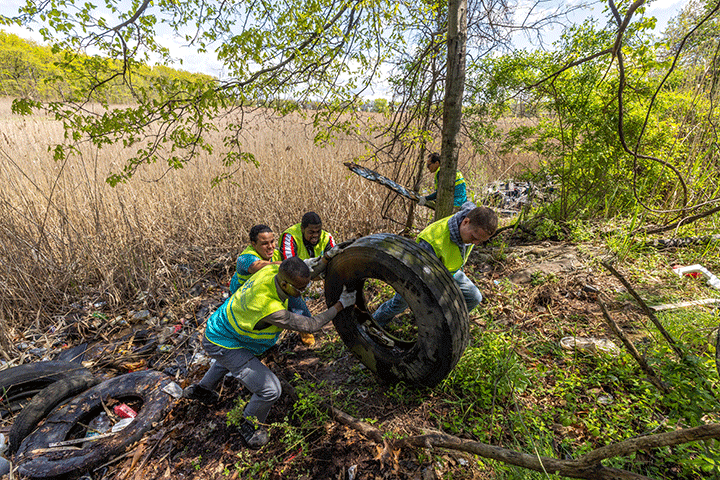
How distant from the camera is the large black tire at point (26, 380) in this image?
8.79 feet

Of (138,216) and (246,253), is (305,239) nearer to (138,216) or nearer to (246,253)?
(246,253)

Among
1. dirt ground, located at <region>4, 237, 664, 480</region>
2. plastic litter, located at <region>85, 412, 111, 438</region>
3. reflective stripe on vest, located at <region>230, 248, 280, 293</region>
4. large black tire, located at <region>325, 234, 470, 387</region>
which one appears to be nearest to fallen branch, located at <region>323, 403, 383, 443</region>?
dirt ground, located at <region>4, 237, 664, 480</region>

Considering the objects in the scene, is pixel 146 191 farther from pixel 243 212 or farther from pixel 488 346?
pixel 488 346

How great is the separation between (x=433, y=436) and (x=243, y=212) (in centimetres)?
466

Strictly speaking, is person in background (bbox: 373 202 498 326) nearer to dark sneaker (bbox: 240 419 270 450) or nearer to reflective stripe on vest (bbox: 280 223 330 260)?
reflective stripe on vest (bbox: 280 223 330 260)

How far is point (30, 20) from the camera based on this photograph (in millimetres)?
2377

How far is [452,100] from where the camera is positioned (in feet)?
9.86

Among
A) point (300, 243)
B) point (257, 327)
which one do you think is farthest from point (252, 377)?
point (300, 243)

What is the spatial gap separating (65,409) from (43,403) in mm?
169

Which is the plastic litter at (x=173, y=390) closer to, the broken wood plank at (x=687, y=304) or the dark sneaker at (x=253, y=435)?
the dark sneaker at (x=253, y=435)

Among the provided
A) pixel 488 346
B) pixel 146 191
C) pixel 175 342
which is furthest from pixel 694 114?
pixel 146 191

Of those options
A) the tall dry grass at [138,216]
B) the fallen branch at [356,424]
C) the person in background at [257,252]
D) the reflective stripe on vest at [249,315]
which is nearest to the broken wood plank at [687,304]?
the fallen branch at [356,424]

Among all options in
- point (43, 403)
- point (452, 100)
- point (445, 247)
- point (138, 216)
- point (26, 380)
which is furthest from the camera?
point (138, 216)

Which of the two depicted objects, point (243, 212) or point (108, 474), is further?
point (243, 212)
